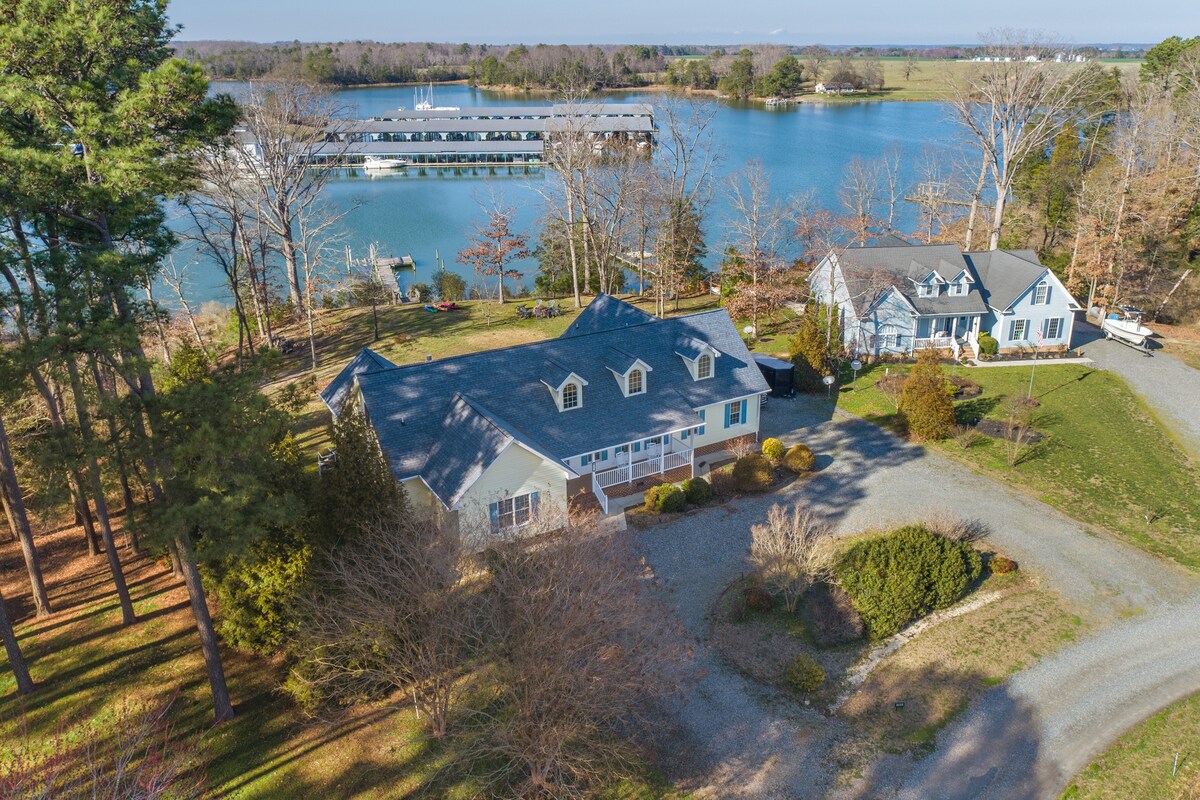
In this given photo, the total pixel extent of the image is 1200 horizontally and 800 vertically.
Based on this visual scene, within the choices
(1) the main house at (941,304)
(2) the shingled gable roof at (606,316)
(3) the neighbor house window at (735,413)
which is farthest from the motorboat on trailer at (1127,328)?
(2) the shingled gable roof at (606,316)

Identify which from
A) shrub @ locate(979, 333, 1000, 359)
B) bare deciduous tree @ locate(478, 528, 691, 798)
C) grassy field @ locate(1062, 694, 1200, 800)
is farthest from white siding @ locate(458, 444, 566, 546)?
shrub @ locate(979, 333, 1000, 359)

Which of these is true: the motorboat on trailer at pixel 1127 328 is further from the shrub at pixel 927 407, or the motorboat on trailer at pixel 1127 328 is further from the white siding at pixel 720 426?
the white siding at pixel 720 426

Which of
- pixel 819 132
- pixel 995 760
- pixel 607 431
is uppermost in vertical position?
pixel 819 132

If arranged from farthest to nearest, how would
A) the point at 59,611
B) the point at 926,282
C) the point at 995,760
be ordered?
1. the point at 926,282
2. the point at 59,611
3. the point at 995,760

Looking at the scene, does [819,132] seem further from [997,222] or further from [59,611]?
[59,611]

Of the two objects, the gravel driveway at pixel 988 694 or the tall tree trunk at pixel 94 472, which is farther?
the gravel driveway at pixel 988 694

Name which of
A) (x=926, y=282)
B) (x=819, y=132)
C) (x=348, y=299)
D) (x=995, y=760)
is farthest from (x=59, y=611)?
(x=819, y=132)
